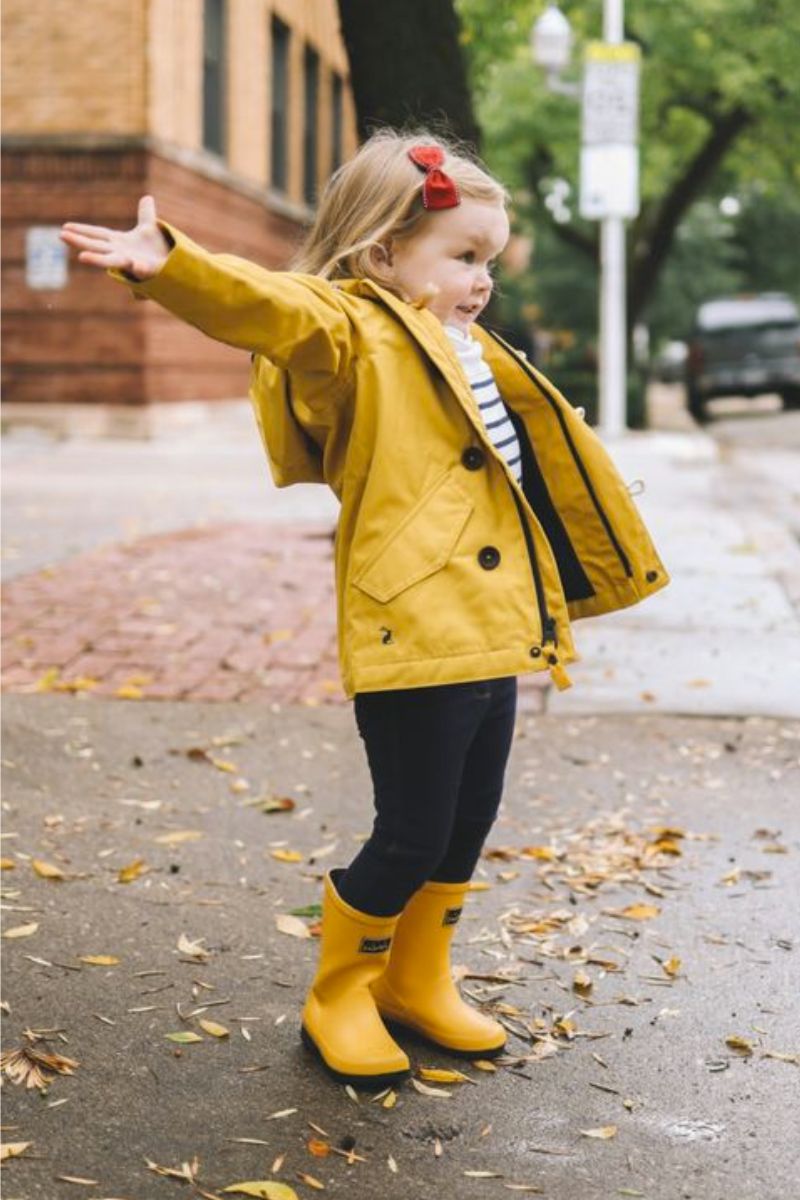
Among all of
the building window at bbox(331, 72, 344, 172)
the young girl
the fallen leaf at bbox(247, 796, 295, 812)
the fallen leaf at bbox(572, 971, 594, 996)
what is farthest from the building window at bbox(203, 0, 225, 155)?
the fallen leaf at bbox(572, 971, 594, 996)

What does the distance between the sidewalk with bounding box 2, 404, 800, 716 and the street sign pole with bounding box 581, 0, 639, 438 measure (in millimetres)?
6205

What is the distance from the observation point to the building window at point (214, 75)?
68.6 ft

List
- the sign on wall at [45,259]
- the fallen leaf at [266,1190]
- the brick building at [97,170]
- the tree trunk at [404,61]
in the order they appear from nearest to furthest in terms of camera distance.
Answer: the fallen leaf at [266,1190] < the tree trunk at [404,61] < the brick building at [97,170] < the sign on wall at [45,259]

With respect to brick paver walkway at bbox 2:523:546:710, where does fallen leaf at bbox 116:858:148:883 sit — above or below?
below

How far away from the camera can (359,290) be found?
9.80 feet

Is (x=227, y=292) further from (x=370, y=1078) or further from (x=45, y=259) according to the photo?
(x=45, y=259)

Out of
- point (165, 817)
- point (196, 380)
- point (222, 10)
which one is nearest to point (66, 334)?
point (196, 380)

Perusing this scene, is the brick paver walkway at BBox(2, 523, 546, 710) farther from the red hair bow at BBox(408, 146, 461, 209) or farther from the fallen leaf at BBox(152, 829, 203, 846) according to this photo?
the red hair bow at BBox(408, 146, 461, 209)

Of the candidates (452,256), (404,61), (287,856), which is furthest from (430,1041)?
(404,61)

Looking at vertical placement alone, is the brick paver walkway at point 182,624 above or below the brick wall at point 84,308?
below

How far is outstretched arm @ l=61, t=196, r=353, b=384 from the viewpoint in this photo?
101 inches

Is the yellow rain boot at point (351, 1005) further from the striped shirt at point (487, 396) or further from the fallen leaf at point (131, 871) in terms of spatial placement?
the fallen leaf at point (131, 871)

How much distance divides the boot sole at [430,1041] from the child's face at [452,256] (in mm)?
1358

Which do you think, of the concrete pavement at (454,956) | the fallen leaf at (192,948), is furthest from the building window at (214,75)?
the fallen leaf at (192,948)
